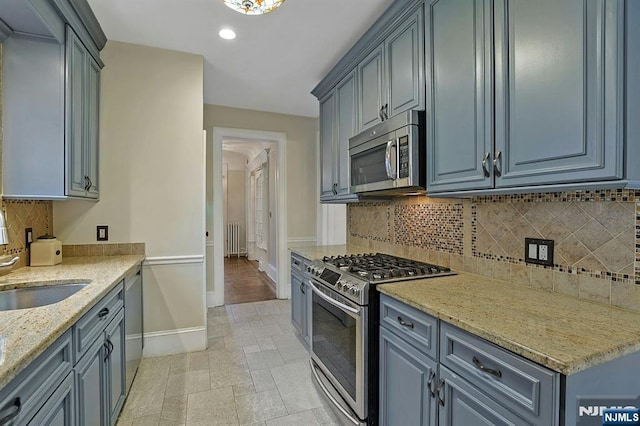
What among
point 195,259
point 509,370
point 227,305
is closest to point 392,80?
point 509,370

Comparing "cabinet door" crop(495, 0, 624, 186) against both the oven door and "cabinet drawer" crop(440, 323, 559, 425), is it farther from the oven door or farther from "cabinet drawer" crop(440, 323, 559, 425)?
the oven door

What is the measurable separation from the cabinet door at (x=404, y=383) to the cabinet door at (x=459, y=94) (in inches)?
33.2

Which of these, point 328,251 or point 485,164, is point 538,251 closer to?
point 485,164

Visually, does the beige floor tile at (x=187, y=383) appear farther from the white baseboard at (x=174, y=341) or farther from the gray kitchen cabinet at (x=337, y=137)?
the gray kitchen cabinet at (x=337, y=137)

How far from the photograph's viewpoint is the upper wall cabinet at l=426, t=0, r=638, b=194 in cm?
103

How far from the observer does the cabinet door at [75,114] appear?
198cm

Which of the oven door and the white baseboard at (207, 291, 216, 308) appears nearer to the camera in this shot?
the oven door

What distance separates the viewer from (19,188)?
189 cm

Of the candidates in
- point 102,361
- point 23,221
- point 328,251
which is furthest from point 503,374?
point 23,221

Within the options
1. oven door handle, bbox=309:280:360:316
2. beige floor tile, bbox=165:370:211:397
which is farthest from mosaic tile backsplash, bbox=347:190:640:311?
beige floor tile, bbox=165:370:211:397

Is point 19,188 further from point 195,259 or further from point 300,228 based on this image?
point 300,228

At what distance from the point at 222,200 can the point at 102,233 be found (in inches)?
Answer: 65.9

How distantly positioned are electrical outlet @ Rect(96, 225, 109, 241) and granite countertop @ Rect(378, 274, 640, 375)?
2319mm

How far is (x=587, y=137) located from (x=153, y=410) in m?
2.70
